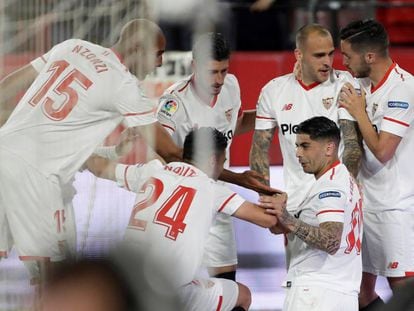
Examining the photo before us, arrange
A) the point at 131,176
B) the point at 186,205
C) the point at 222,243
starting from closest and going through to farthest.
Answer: the point at 131,176, the point at 186,205, the point at 222,243

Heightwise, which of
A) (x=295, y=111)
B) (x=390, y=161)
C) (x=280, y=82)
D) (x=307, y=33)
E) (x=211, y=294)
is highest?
(x=307, y=33)

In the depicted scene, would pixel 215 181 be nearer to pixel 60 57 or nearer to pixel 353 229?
pixel 353 229

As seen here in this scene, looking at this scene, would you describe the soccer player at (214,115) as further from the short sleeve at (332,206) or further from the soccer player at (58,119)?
the soccer player at (58,119)

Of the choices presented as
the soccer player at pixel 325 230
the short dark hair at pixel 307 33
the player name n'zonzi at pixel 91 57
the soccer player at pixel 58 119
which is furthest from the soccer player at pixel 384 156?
the player name n'zonzi at pixel 91 57

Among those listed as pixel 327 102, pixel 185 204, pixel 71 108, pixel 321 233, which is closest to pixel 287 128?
pixel 327 102

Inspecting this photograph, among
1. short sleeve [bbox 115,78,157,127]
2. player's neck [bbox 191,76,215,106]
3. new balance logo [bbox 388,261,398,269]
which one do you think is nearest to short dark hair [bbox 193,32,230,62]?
short sleeve [bbox 115,78,157,127]

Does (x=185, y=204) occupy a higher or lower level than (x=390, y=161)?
lower

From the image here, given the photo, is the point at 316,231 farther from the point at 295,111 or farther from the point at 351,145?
the point at 295,111

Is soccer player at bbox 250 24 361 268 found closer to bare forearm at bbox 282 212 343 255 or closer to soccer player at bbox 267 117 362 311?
soccer player at bbox 267 117 362 311

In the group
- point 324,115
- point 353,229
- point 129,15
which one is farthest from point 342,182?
point 129,15

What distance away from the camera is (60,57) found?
3461 millimetres

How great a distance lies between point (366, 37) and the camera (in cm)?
439

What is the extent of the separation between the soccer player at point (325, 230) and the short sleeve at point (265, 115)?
0.37 m

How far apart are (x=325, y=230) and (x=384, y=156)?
1.82 ft
